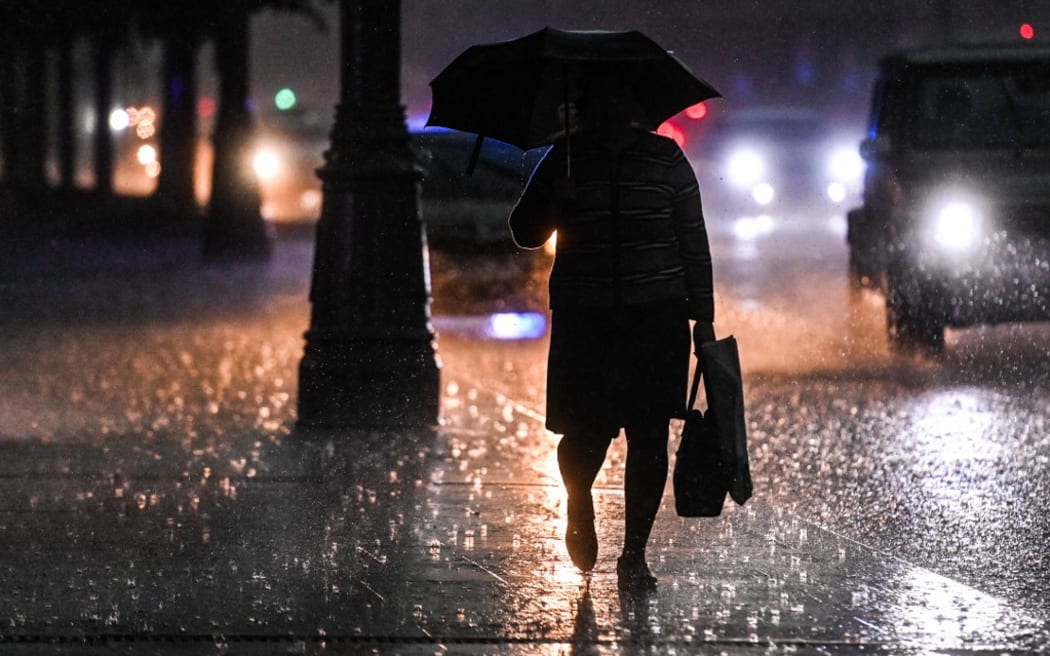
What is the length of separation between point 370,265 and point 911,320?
15.1 ft

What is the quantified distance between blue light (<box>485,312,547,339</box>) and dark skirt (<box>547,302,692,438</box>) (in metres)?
9.02

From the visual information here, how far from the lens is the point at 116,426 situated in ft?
34.0

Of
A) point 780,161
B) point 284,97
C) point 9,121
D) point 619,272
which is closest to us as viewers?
point 619,272

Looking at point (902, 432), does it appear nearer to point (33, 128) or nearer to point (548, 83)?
point (548, 83)

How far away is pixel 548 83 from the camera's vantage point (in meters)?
6.70

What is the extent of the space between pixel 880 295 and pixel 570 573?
826 centimetres

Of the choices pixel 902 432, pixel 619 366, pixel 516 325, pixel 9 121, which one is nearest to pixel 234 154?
pixel 516 325

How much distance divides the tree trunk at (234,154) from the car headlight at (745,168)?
37.2 ft

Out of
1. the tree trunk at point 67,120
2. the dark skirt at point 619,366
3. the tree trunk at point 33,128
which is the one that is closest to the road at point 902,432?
the dark skirt at point 619,366

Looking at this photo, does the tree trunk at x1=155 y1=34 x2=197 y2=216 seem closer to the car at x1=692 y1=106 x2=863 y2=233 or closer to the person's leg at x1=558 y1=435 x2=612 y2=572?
the car at x1=692 y1=106 x2=863 y2=233

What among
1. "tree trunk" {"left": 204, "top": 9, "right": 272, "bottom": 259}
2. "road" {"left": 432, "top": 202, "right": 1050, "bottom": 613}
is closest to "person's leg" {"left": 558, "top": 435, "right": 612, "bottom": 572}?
"road" {"left": 432, "top": 202, "right": 1050, "bottom": 613}

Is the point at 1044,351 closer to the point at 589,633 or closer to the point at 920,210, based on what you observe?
the point at 920,210

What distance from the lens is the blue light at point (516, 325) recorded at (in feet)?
51.7

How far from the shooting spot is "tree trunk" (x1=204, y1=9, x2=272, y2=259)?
2628 cm
